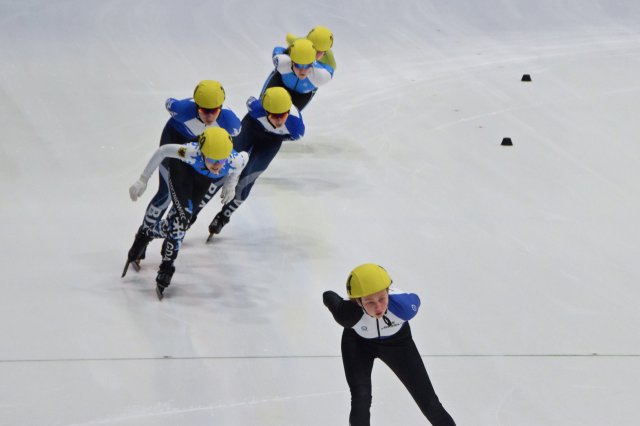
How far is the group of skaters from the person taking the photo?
490 cm

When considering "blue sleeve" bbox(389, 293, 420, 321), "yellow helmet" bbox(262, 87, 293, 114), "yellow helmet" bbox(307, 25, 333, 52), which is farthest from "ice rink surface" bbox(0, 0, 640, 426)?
"yellow helmet" bbox(307, 25, 333, 52)

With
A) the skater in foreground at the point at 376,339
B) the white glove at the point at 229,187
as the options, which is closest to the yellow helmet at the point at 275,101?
the white glove at the point at 229,187

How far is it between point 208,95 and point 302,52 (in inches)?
53.7

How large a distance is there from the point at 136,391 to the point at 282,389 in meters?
0.71

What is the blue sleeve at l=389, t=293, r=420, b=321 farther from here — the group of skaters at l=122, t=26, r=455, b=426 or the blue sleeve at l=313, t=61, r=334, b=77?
the blue sleeve at l=313, t=61, r=334, b=77

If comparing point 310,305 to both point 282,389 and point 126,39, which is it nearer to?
point 282,389

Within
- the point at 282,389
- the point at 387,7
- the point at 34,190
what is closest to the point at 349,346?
the point at 282,389

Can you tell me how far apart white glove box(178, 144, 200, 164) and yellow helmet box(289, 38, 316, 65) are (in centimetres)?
175

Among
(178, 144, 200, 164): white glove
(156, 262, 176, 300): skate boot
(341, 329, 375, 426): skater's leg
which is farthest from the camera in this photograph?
(156, 262, 176, 300): skate boot

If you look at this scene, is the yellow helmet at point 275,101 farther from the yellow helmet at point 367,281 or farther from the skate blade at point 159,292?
the yellow helmet at point 367,281

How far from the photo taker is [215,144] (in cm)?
613

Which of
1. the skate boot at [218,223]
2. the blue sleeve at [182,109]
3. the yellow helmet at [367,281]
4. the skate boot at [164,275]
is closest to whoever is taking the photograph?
the yellow helmet at [367,281]

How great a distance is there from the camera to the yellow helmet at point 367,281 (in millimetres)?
4746

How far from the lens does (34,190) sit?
26.5 ft
